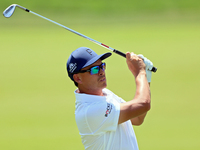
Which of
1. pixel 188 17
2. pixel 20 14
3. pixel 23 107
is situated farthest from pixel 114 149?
pixel 20 14

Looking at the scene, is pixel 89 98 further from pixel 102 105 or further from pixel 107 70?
pixel 107 70

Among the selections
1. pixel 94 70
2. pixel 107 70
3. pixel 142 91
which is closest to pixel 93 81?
pixel 94 70

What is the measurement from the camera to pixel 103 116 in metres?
3.98

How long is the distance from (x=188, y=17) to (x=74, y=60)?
2123 centimetres

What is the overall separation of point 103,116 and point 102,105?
0.38ft

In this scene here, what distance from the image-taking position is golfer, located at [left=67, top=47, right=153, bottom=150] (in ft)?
13.0

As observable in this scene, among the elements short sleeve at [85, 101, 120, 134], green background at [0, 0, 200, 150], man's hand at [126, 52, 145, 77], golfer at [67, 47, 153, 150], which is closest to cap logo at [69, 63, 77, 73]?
golfer at [67, 47, 153, 150]

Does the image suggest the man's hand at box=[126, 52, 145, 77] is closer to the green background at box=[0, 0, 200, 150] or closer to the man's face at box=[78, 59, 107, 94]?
the man's face at box=[78, 59, 107, 94]

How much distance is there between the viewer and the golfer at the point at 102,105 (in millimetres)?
3975

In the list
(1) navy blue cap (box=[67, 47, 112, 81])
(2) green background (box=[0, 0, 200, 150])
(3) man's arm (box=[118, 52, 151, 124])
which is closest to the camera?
(3) man's arm (box=[118, 52, 151, 124])

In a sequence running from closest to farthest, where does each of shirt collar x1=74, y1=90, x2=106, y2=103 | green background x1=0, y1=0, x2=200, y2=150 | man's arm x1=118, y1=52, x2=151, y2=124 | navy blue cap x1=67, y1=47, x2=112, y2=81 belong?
man's arm x1=118, y1=52, x2=151, y2=124
shirt collar x1=74, y1=90, x2=106, y2=103
navy blue cap x1=67, y1=47, x2=112, y2=81
green background x1=0, y1=0, x2=200, y2=150

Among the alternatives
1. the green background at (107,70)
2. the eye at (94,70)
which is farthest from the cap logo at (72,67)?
the green background at (107,70)

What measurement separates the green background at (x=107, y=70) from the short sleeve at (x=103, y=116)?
15.2 feet

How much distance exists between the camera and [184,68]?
15117 mm
